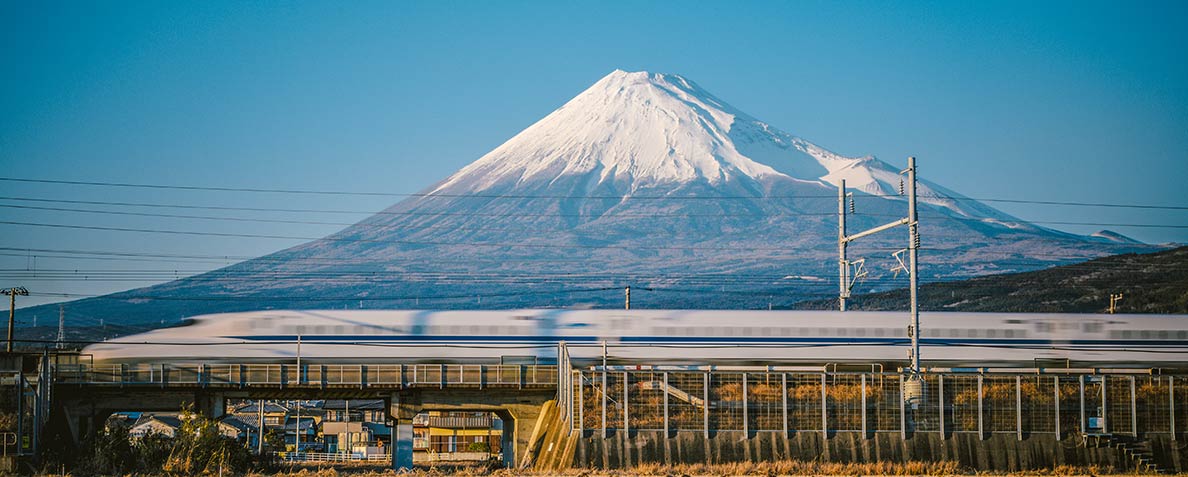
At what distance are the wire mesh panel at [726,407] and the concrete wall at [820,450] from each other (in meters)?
0.37

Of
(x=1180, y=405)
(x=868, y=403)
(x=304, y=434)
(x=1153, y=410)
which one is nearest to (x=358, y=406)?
(x=304, y=434)

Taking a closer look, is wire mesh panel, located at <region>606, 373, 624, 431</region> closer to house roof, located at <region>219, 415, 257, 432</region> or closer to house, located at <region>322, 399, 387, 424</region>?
house roof, located at <region>219, 415, 257, 432</region>

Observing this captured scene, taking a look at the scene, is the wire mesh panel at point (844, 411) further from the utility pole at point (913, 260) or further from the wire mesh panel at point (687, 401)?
the wire mesh panel at point (687, 401)

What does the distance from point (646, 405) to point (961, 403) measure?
884 cm

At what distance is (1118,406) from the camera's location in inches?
1457

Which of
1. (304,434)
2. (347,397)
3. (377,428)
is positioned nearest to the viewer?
(347,397)

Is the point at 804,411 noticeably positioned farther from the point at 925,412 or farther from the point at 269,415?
the point at 269,415

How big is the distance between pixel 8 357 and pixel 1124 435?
36723mm

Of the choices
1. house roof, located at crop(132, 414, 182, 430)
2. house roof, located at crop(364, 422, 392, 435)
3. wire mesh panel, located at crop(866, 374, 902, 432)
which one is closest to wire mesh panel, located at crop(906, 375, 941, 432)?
wire mesh panel, located at crop(866, 374, 902, 432)

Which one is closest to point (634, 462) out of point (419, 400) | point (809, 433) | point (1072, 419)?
point (809, 433)

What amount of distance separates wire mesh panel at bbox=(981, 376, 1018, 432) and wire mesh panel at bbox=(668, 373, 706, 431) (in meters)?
7.84

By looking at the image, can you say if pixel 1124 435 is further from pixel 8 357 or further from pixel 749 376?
pixel 8 357

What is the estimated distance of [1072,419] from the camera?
120ft

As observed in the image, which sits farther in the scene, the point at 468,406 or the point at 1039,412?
the point at 468,406
